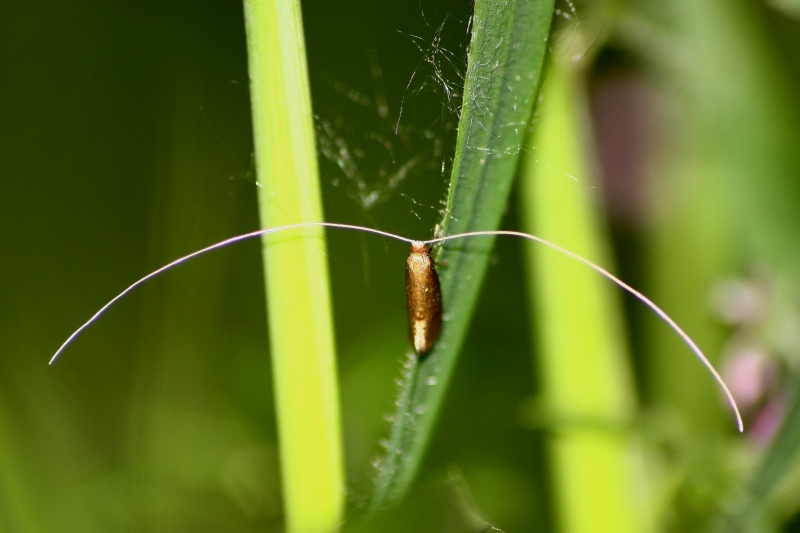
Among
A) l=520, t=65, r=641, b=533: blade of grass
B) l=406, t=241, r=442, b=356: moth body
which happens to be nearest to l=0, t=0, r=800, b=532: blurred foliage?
l=520, t=65, r=641, b=533: blade of grass

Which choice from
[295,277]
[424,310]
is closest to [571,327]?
[424,310]

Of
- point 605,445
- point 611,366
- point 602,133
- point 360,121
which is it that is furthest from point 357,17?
point 605,445

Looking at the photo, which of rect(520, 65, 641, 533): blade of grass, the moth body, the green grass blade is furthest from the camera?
rect(520, 65, 641, 533): blade of grass

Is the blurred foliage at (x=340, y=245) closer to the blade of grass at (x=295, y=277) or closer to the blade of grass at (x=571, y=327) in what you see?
the blade of grass at (x=571, y=327)

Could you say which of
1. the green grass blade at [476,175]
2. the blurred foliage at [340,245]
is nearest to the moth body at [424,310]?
the green grass blade at [476,175]

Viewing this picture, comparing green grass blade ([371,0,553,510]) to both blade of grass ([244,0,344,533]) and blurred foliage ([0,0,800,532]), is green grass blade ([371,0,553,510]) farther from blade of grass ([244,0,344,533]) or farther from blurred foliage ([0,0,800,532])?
blurred foliage ([0,0,800,532])
